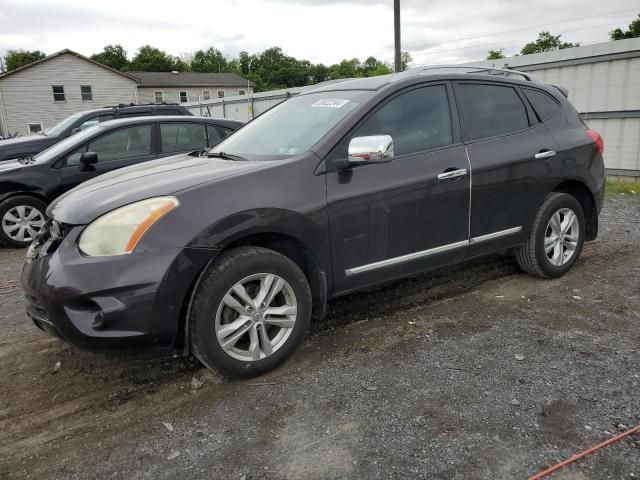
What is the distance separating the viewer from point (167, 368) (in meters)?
3.20

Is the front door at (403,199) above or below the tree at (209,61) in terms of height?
below

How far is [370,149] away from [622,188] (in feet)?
25.0

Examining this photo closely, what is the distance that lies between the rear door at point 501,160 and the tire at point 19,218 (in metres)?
5.52

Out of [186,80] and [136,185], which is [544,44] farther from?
[136,185]

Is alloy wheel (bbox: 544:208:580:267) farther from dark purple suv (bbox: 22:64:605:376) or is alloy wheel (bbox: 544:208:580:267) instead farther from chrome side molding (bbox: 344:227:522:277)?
chrome side molding (bbox: 344:227:522:277)

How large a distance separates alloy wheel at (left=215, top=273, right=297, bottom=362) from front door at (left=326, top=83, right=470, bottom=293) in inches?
16.7

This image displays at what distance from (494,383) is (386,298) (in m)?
1.47

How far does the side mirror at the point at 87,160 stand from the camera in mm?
6629

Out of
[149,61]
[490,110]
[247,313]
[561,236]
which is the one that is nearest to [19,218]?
[247,313]

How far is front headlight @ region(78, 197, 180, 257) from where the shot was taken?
8.68ft

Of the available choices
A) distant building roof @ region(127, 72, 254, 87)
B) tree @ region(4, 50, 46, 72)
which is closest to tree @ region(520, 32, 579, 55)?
distant building roof @ region(127, 72, 254, 87)

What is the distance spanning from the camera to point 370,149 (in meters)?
3.07


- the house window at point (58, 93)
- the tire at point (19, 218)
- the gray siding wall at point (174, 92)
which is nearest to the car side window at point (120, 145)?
the tire at point (19, 218)

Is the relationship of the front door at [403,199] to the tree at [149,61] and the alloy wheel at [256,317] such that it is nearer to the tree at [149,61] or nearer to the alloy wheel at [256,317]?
the alloy wheel at [256,317]
